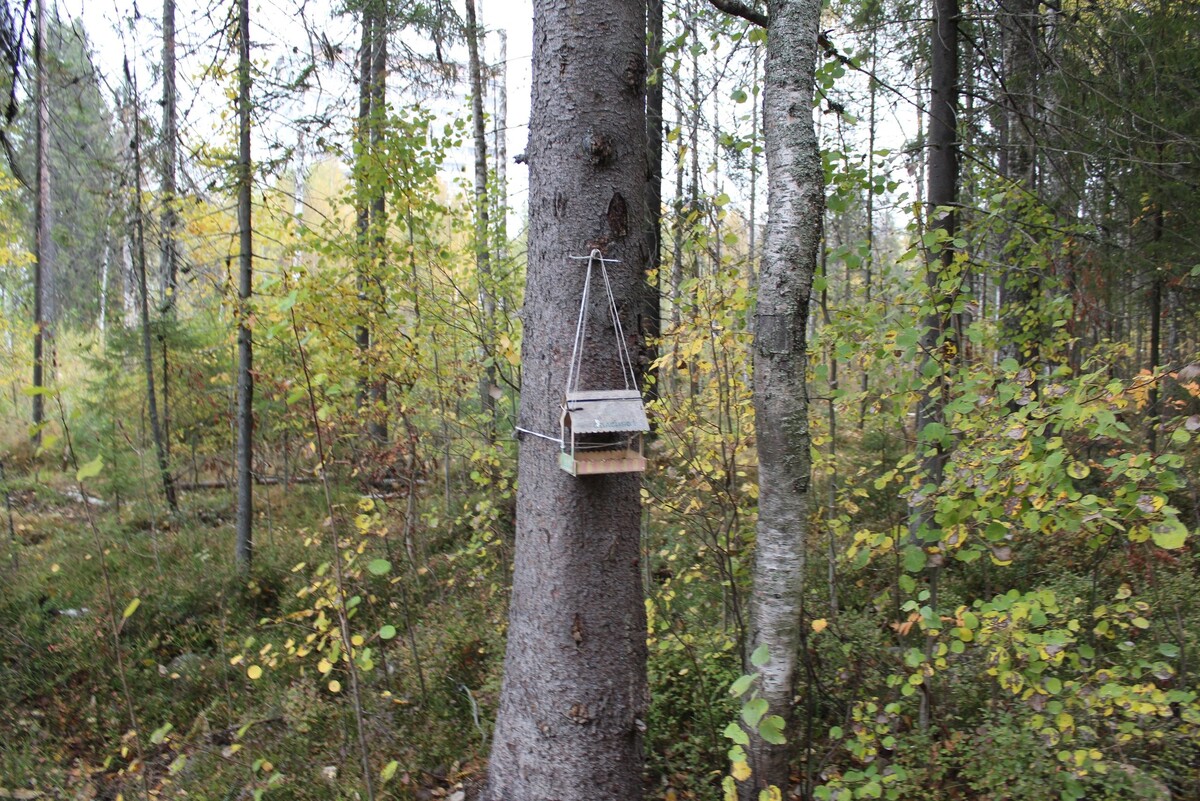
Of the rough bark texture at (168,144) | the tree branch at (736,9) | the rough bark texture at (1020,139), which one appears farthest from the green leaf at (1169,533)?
the rough bark texture at (168,144)

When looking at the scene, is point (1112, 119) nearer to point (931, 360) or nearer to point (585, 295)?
point (931, 360)

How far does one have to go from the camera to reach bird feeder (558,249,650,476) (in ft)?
7.78

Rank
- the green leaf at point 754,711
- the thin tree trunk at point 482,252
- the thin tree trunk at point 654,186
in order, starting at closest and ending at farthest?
the green leaf at point 754,711
the thin tree trunk at point 654,186
the thin tree trunk at point 482,252

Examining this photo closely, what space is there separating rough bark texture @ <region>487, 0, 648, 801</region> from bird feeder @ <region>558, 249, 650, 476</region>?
0.05 m

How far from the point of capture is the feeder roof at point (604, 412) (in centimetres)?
234

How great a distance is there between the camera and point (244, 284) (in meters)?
6.61

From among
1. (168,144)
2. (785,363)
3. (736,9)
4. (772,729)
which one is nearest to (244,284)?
(168,144)

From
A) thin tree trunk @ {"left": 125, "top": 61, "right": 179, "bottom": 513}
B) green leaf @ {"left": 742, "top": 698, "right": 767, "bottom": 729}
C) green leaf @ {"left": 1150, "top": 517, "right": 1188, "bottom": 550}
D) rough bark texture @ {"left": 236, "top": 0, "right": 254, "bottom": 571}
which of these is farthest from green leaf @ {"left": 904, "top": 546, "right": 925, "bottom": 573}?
thin tree trunk @ {"left": 125, "top": 61, "right": 179, "bottom": 513}

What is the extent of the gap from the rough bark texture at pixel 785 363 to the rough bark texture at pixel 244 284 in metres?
4.90

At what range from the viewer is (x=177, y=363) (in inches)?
334

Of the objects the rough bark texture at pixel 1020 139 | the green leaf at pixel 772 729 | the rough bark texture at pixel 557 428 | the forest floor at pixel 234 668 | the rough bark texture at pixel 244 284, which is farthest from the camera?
the rough bark texture at pixel 244 284

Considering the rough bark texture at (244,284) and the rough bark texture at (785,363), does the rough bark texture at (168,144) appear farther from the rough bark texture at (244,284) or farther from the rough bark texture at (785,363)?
the rough bark texture at (785,363)

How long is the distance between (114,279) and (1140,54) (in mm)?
16231

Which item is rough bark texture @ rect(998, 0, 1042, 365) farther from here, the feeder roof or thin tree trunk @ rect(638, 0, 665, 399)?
the feeder roof
